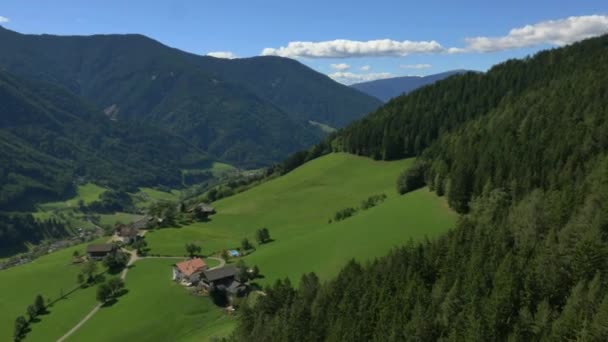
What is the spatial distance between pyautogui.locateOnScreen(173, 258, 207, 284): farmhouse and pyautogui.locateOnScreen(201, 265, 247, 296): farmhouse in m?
2.65

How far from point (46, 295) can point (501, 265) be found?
95.1 m

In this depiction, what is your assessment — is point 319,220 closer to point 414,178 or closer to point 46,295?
point 414,178

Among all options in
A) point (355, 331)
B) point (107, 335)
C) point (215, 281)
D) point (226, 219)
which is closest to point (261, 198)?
point (226, 219)

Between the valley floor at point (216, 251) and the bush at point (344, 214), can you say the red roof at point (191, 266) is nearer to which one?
the valley floor at point (216, 251)

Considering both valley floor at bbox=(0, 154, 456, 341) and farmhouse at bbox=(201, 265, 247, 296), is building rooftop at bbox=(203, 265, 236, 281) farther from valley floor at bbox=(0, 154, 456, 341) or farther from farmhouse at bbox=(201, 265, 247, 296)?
valley floor at bbox=(0, 154, 456, 341)

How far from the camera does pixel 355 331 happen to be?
5188 cm

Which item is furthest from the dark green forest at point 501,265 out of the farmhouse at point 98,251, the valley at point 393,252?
the farmhouse at point 98,251

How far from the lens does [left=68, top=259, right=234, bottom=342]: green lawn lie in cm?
8200

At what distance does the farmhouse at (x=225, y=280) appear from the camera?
89.9m

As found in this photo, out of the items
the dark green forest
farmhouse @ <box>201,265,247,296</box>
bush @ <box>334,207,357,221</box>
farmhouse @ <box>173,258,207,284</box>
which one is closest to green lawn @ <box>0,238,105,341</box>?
farmhouse @ <box>173,258,207,284</box>

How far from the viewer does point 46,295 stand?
4126 inches

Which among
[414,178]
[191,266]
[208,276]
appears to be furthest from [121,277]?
[414,178]

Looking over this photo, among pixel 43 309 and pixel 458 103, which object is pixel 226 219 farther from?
pixel 458 103

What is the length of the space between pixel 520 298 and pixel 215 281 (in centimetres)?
6031
